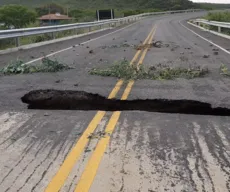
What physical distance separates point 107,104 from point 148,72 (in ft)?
9.15

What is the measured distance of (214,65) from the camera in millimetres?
10398

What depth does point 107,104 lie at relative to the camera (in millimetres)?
6402

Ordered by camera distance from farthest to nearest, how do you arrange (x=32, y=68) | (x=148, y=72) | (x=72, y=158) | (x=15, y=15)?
(x=15, y=15) → (x=32, y=68) → (x=148, y=72) → (x=72, y=158)

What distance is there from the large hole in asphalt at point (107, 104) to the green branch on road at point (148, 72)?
1.98 metres

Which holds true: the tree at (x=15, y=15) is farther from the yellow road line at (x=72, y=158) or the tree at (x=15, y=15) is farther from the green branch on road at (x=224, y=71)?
the yellow road line at (x=72, y=158)

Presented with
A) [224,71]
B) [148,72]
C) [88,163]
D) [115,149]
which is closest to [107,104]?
[115,149]

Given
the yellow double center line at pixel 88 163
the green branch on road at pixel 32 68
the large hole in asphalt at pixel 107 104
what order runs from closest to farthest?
the yellow double center line at pixel 88 163, the large hole in asphalt at pixel 107 104, the green branch on road at pixel 32 68

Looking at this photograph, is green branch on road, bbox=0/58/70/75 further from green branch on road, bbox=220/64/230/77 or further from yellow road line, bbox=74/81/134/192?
yellow road line, bbox=74/81/134/192

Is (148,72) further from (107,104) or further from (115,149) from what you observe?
(115,149)

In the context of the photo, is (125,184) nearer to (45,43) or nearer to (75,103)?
(75,103)

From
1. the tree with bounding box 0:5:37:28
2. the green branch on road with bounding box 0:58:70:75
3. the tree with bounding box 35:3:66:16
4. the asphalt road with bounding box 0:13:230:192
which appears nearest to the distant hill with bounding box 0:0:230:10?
the tree with bounding box 35:3:66:16

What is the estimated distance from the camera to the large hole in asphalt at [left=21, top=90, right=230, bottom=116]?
20.0 ft

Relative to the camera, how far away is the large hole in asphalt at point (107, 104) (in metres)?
6.11

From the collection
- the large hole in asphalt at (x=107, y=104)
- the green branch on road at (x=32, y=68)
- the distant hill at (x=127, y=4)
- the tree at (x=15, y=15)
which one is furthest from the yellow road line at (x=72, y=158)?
the distant hill at (x=127, y=4)
